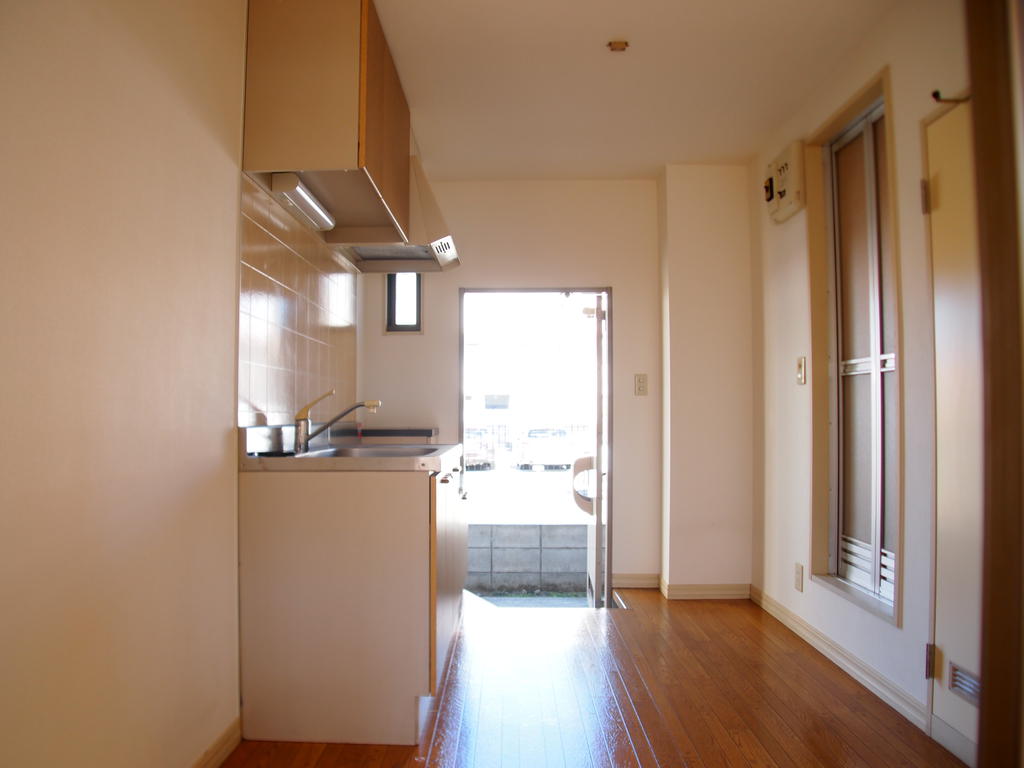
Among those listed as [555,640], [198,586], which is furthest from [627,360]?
[198,586]

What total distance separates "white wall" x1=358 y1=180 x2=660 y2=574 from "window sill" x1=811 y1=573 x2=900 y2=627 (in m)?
1.12

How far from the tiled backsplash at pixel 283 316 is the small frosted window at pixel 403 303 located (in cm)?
56

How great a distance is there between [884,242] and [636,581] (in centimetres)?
231

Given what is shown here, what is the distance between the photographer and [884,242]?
224 centimetres

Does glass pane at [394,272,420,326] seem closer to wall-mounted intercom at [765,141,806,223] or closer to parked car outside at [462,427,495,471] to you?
wall-mounted intercom at [765,141,806,223]

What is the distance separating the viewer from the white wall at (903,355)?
1.82m

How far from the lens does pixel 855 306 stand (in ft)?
8.04

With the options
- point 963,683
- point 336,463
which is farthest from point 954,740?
point 336,463

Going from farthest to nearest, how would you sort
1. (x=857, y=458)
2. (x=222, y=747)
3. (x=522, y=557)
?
1. (x=522, y=557)
2. (x=857, y=458)
3. (x=222, y=747)

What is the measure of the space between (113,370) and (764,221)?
3113mm

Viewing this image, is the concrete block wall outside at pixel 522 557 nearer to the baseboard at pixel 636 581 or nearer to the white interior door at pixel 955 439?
the baseboard at pixel 636 581

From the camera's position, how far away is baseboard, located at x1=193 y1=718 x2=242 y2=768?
156cm

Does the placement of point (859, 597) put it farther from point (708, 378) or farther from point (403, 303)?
point (403, 303)

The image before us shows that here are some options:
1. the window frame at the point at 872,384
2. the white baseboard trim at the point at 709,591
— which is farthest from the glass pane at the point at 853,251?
the white baseboard trim at the point at 709,591
